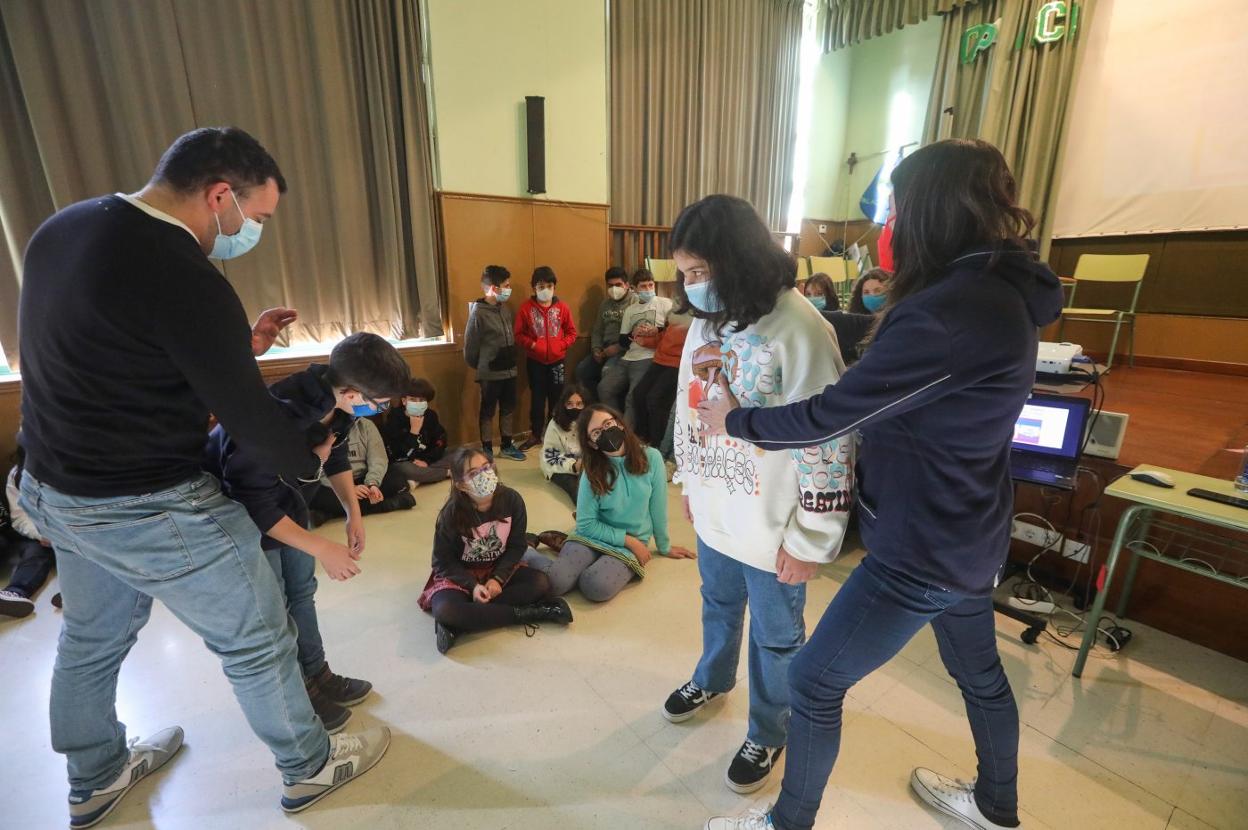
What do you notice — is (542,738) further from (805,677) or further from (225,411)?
(225,411)

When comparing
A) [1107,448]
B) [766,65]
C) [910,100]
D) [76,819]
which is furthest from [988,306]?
[910,100]

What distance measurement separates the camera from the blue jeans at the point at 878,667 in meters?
0.93

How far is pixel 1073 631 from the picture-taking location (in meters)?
1.97

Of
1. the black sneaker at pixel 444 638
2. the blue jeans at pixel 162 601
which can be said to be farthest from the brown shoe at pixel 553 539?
the blue jeans at pixel 162 601

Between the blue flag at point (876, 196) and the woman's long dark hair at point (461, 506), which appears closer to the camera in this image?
the woman's long dark hair at point (461, 506)

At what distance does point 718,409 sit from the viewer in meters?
1.06

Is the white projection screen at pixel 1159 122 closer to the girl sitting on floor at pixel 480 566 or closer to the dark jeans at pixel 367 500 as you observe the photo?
the girl sitting on floor at pixel 480 566

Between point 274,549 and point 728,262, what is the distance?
4.17 feet

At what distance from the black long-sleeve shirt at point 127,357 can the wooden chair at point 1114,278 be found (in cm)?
508

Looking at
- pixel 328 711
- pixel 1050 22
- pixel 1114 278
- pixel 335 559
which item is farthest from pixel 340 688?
pixel 1050 22

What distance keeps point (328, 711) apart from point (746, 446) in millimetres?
1400

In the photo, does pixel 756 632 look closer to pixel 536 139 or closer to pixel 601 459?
pixel 601 459

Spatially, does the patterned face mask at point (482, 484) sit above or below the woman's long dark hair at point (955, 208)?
below

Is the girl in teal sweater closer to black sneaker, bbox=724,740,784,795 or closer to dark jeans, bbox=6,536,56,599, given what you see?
black sneaker, bbox=724,740,784,795
